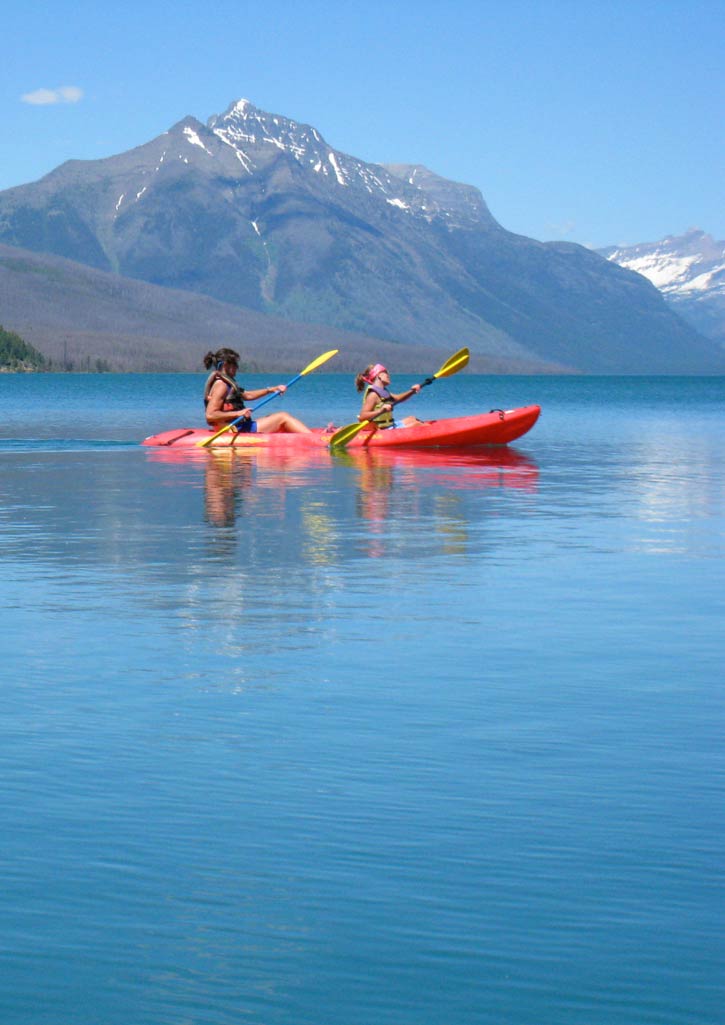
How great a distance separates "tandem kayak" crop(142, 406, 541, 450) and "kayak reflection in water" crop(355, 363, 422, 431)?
457 millimetres

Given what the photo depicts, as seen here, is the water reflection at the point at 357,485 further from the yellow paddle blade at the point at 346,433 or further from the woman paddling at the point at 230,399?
the woman paddling at the point at 230,399

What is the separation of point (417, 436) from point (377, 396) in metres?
3.32

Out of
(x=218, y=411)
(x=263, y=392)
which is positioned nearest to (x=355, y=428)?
(x=263, y=392)

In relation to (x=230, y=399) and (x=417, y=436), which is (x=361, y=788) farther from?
(x=417, y=436)

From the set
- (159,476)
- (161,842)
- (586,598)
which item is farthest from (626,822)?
(159,476)

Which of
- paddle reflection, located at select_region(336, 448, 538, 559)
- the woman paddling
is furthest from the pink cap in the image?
paddle reflection, located at select_region(336, 448, 538, 559)

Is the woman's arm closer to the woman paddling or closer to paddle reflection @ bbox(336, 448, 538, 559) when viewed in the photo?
the woman paddling

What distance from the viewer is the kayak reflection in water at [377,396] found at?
110ft

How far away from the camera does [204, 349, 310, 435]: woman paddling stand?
3244 centimetres

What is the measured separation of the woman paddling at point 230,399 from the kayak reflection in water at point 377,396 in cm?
158

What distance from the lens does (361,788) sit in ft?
28.7

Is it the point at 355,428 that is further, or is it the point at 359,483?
the point at 355,428

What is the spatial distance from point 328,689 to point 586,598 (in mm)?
5261

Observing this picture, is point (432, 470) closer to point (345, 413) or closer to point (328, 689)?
point (328, 689)
